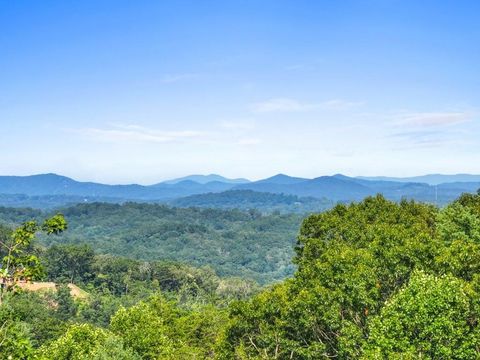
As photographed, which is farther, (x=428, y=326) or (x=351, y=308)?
(x=351, y=308)

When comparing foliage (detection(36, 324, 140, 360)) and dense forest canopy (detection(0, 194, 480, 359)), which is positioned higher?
dense forest canopy (detection(0, 194, 480, 359))

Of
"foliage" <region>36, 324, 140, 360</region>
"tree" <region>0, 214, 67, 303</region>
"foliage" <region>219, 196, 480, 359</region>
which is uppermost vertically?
"tree" <region>0, 214, 67, 303</region>

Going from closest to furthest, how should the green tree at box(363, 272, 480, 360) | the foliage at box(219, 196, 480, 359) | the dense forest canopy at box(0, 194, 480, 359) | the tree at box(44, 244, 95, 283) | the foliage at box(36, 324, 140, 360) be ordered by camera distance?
the green tree at box(363, 272, 480, 360) → the dense forest canopy at box(0, 194, 480, 359) → the foliage at box(219, 196, 480, 359) → the foliage at box(36, 324, 140, 360) → the tree at box(44, 244, 95, 283)

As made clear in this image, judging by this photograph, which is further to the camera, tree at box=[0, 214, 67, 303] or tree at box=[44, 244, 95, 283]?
tree at box=[44, 244, 95, 283]

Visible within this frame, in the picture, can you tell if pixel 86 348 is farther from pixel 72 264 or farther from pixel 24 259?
pixel 72 264

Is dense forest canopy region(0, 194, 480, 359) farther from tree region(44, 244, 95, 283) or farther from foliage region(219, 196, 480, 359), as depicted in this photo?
tree region(44, 244, 95, 283)

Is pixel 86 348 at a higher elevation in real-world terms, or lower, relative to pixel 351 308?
lower

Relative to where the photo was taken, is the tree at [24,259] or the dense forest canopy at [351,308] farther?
the dense forest canopy at [351,308]

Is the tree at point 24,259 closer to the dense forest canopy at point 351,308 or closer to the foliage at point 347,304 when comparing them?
the dense forest canopy at point 351,308

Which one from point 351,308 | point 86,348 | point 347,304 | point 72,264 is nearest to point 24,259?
point 347,304

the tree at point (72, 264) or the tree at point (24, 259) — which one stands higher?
the tree at point (24, 259)

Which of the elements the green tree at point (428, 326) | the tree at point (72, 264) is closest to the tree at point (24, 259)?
the green tree at point (428, 326)

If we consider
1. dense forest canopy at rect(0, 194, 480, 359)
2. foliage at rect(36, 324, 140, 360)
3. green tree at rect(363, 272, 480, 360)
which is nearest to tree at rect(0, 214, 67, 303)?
dense forest canopy at rect(0, 194, 480, 359)

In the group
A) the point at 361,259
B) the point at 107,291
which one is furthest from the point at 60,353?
the point at 107,291
